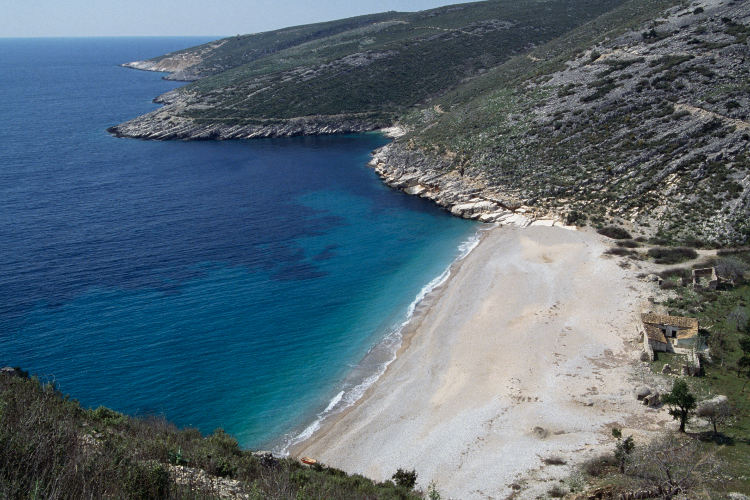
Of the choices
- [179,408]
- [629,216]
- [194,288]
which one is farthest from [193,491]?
[629,216]

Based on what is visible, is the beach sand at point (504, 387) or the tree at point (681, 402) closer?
the tree at point (681, 402)

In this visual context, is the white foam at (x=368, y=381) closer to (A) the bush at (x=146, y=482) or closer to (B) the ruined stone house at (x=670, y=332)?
(A) the bush at (x=146, y=482)

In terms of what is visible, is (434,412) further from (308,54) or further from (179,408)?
(308,54)

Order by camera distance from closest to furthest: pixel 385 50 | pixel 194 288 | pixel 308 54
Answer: pixel 194 288 → pixel 385 50 → pixel 308 54

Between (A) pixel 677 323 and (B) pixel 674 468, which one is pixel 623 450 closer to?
(B) pixel 674 468

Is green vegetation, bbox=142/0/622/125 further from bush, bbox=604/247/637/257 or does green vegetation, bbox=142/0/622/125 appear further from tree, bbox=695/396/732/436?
tree, bbox=695/396/732/436

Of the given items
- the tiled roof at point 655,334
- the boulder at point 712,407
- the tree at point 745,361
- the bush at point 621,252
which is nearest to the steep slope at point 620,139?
the bush at point 621,252

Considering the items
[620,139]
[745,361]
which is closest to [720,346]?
[745,361]
